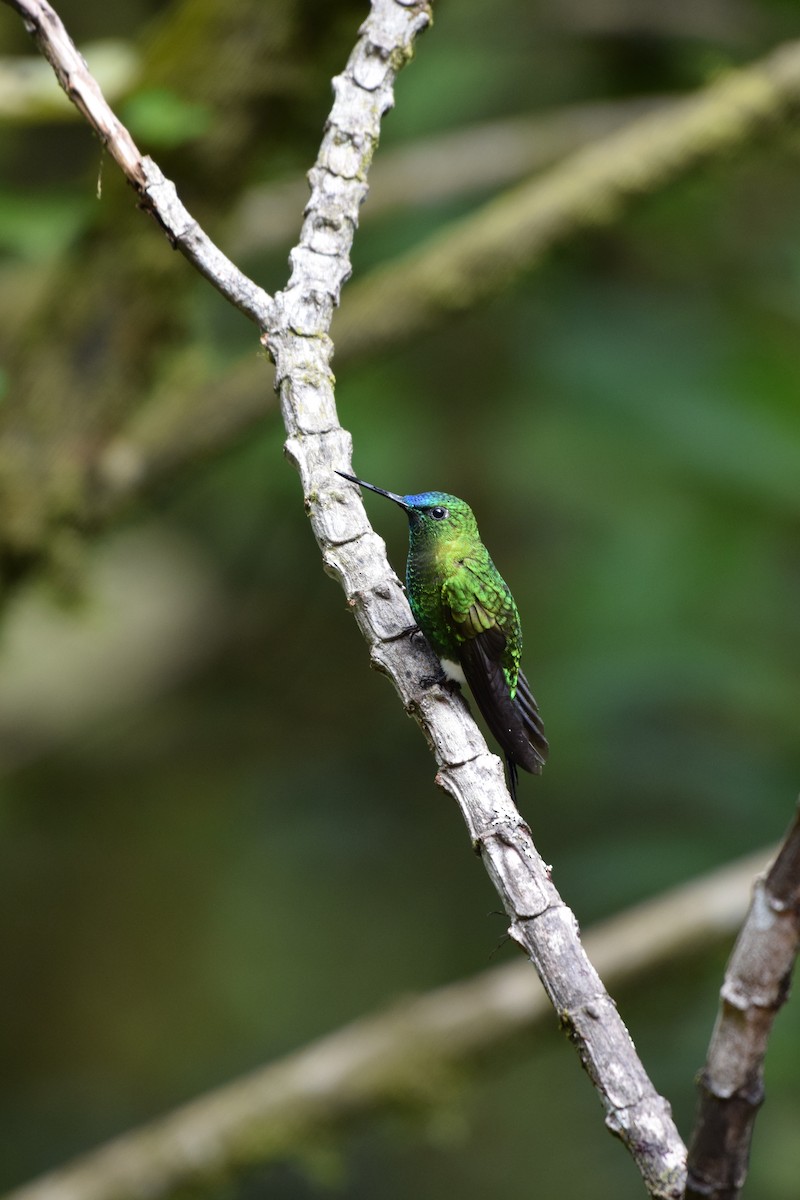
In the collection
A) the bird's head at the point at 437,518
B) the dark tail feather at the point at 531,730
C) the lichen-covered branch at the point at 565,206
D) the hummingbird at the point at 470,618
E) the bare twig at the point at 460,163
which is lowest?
the dark tail feather at the point at 531,730

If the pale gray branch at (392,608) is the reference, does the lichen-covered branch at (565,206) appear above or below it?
above

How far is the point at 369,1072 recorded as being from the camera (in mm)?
3545

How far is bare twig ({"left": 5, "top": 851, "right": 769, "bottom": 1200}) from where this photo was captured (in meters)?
3.39

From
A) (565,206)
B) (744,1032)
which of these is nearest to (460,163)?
(565,206)

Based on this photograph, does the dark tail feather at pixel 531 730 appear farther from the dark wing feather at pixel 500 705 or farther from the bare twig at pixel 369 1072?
the bare twig at pixel 369 1072

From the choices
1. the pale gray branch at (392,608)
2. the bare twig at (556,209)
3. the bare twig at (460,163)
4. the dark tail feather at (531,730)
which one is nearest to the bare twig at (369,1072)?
the bare twig at (556,209)

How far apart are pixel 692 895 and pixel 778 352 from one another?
2346mm

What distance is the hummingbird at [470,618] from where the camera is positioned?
1.50 metres

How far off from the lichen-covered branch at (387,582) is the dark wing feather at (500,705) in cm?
9

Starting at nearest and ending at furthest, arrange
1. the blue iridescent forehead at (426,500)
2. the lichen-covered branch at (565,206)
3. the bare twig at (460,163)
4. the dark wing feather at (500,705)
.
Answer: the dark wing feather at (500,705) < the blue iridescent forehead at (426,500) < the lichen-covered branch at (565,206) < the bare twig at (460,163)

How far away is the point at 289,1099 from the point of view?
3500mm

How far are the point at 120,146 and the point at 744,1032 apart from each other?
1.05m

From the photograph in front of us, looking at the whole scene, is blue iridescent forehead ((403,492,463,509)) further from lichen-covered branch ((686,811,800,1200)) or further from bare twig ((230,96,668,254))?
bare twig ((230,96,668,254))

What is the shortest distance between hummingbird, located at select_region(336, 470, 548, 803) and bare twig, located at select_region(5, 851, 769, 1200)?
1.99 meters
